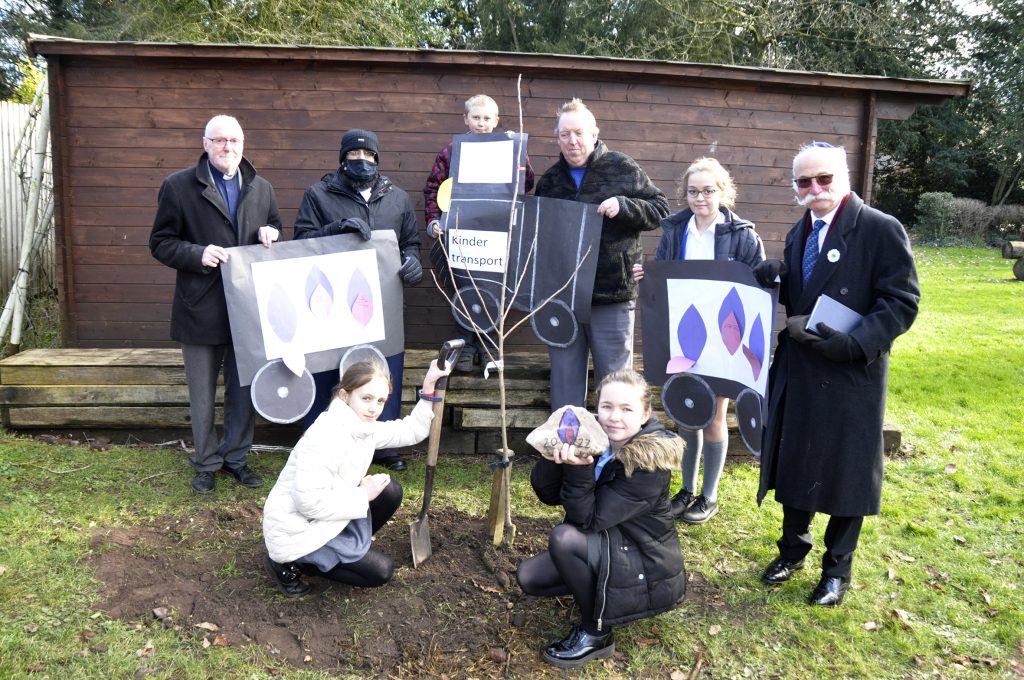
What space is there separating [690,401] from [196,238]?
9.82 ft

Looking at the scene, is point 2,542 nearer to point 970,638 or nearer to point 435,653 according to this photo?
point 435,653

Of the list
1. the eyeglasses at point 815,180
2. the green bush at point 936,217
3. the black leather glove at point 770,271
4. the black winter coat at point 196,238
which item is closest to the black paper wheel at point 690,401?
the black leather glove at point 770,271

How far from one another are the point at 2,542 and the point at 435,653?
2.42m

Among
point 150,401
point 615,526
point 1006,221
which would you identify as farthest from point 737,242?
point 1006,221

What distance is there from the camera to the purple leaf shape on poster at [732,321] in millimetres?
3891

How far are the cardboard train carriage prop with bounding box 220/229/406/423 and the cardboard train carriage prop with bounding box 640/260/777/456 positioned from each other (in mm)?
1636

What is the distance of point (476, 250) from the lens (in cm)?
480

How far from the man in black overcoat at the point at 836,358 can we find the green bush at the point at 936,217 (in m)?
21.1

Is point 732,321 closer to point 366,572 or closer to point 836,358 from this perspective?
point 836,358

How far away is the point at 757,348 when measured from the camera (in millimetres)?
3779

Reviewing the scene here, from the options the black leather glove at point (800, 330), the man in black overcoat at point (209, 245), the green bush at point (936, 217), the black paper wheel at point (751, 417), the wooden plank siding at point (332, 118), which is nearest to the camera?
the black leather glove at point (800, 330)

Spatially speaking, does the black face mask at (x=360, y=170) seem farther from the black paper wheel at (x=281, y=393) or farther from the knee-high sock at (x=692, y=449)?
the knee-high sock at (x=692, y=449)

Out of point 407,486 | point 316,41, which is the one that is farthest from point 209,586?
point 316,41

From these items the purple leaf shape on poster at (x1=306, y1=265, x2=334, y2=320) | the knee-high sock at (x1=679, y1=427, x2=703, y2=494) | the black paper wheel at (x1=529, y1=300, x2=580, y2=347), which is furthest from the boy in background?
the knee-high sock at (x1=679, y1=427, x2=703, y2=494)
